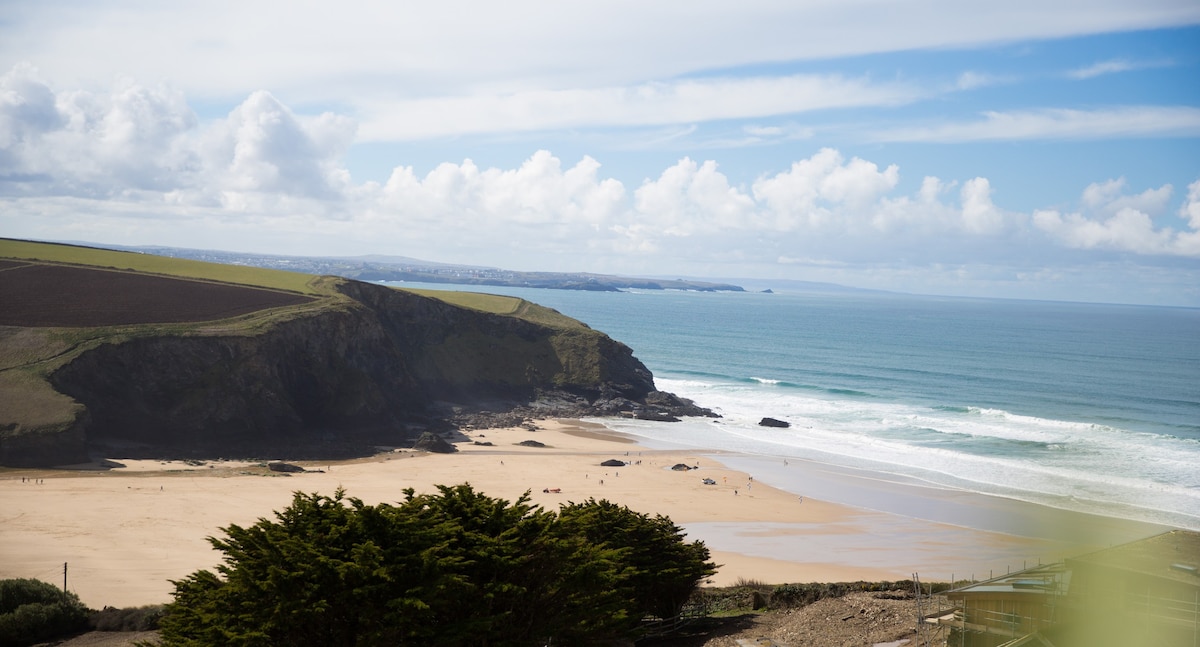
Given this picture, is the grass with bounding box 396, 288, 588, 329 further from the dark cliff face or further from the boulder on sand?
the boulder on sand

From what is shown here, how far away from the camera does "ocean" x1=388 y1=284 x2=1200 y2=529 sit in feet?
178

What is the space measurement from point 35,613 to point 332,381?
150 feet

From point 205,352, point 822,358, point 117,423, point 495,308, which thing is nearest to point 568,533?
point 117,423

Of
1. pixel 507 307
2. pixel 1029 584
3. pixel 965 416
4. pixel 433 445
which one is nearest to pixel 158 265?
pixel 507 307

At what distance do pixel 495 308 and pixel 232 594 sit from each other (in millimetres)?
84558

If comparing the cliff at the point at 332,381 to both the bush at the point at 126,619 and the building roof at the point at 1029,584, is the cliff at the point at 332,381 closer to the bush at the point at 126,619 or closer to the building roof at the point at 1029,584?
the bush at the point at 126,619

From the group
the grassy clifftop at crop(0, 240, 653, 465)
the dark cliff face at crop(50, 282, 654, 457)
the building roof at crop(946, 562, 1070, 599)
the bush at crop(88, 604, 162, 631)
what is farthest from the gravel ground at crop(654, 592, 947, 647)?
the grassy clifftop at crop(0, 240, 653, 465)

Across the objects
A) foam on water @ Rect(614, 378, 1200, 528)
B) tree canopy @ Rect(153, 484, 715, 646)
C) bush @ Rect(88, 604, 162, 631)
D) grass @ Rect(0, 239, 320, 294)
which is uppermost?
grass @ Rect(0, 239, 320, 294)

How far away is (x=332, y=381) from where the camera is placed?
7156 cm

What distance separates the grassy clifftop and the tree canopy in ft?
138

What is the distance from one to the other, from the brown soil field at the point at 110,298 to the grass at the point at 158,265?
4346mm

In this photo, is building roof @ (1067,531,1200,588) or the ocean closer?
building roof @ (1067,531,1200,588)

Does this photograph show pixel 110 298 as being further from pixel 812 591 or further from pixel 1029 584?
pixel 1029 584

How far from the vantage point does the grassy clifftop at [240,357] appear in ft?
195
